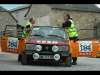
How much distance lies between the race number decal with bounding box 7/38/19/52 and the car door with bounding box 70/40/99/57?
2550mm

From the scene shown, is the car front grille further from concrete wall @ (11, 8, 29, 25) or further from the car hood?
concrete wall @ (11, 8, 29, 25)

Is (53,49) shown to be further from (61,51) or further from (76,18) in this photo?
(76,18)

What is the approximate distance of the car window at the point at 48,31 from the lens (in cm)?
1057

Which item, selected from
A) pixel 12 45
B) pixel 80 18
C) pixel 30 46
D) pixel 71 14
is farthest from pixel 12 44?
pixel 80 18

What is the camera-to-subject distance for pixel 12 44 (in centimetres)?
1156

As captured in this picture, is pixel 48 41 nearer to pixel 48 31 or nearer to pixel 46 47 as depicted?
pixel 46 47

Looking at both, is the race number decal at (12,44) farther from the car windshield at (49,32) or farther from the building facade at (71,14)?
the building facade at (71,14)

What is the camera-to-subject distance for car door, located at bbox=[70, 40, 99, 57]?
1063 cm

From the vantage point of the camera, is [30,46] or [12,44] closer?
[30,46]

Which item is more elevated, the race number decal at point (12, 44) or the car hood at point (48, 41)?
the car hood at point (48, 41)

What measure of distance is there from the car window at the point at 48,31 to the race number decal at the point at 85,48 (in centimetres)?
75

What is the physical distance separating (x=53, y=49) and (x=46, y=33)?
1.25m

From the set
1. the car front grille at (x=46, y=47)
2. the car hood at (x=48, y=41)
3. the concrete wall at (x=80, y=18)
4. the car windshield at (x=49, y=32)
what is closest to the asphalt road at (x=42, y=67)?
the car front grille at (x=46, y=47)
